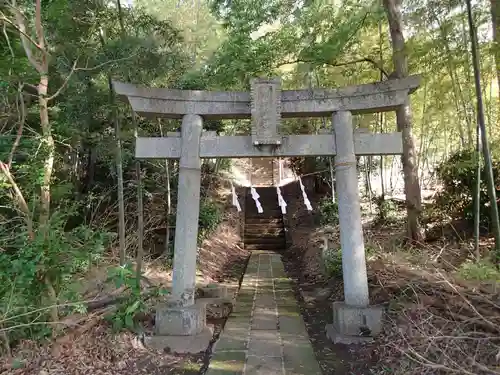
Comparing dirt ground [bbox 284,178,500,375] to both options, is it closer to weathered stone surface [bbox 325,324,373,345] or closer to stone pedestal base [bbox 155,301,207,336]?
weathered stone surface [bbox 325,324,373,345]

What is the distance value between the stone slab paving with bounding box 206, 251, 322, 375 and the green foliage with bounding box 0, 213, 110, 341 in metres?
1.86

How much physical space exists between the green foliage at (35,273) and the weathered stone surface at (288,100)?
194 centimetres

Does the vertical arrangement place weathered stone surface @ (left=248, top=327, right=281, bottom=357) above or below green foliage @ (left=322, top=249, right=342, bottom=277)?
below

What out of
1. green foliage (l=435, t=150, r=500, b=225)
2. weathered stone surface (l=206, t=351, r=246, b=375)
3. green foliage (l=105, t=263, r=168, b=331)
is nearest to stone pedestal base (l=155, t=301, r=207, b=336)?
green foliage (l=105, t=263, r=168, b=331)

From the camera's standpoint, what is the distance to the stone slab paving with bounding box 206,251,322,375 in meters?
4.15

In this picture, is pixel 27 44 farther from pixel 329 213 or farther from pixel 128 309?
pixel 329 213

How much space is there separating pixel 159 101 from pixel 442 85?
715 centimetres

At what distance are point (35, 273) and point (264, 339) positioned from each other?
284 centimetres

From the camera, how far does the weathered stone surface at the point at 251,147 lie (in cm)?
531

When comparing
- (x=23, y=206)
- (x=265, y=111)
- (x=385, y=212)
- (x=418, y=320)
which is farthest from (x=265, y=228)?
(x=23, y=206)

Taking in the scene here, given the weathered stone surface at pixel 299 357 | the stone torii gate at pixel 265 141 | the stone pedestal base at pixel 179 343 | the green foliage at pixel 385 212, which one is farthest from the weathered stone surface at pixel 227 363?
the green foliage at pixel 385 212

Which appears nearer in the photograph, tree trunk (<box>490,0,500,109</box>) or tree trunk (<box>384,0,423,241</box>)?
tree trunk (<box>490,0,500,109</box>)

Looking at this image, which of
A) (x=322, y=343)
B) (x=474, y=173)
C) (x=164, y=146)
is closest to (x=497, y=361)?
(x=322, y=343)

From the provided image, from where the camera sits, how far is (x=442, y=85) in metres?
9.16
